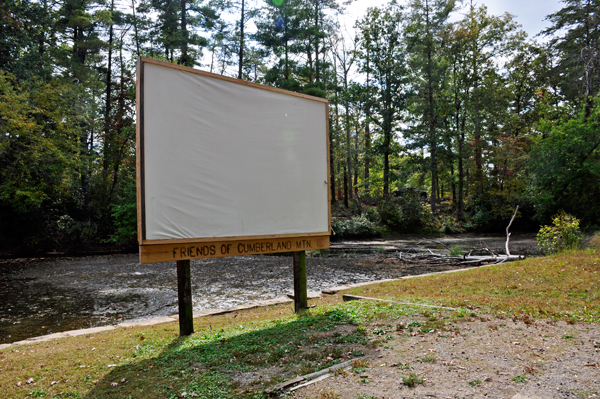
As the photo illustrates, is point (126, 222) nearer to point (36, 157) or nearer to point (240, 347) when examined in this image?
point (36, 157)

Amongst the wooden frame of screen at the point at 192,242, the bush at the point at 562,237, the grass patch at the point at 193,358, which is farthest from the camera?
the bush at the point at 562,237

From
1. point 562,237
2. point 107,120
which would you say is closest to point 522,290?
point 562,237

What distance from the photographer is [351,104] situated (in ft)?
109

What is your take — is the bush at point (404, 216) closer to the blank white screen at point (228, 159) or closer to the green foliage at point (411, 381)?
the blank white screen at point (228, 159)

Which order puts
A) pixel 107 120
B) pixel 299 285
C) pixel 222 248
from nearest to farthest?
pixel 222 248
pixel 299 285
pixel 107 120

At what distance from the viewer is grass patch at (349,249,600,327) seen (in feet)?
17.2

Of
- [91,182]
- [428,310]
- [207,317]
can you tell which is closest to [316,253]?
[207,317]

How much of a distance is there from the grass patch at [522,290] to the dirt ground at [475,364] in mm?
533

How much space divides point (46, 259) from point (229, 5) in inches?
771

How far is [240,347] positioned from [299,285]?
2.15m

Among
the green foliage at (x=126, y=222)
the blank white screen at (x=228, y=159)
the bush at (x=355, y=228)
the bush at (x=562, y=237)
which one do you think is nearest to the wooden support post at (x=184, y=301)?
the blank white screen at (x=228, y=159)

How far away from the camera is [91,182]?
24.1 metres

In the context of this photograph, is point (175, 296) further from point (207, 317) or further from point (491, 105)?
point (491, 105)

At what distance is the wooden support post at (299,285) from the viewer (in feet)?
20.9
